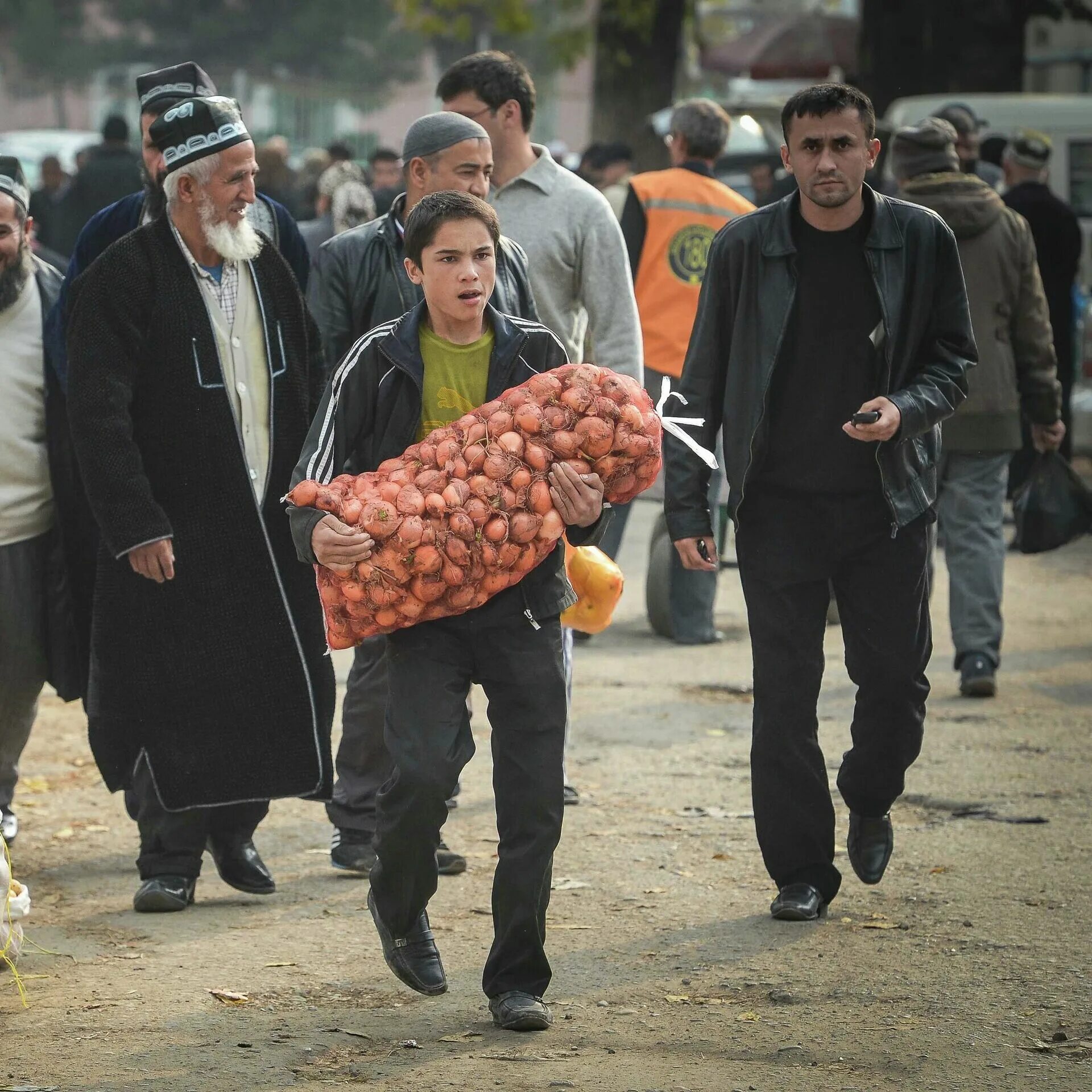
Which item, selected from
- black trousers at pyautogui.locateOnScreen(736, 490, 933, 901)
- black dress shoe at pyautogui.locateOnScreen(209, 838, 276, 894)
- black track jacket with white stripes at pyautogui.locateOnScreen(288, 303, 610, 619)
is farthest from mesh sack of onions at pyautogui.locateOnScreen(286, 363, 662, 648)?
black dress shoe at pyautogui.locateOnScreen(209, 838, 276, 894)

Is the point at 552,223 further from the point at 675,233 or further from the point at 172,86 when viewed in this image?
the point at 675,233

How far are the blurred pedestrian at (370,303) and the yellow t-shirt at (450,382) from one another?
3.17 feet

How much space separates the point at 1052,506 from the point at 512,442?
4.66 m

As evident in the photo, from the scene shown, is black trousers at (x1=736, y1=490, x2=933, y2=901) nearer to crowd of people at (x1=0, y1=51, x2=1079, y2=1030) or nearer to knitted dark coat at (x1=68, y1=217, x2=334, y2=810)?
crowd of people at (x1=0, y1=51, x2=1079, y2=1030)

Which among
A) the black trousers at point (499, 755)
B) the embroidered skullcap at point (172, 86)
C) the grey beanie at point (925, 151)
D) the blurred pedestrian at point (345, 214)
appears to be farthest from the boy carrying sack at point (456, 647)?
the blurred pedestrian at point (345, 214)

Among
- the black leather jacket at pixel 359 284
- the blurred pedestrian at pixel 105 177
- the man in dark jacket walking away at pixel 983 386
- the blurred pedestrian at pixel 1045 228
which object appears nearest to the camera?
the black leather jacket at pixel 359 284

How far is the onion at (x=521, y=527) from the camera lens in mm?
4309

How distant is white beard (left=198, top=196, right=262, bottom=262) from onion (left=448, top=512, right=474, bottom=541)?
1417 mm

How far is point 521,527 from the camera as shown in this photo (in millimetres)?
4309

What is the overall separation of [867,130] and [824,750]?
291cm

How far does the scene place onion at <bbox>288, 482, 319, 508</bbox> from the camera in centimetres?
434

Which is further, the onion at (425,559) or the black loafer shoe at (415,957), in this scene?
the black loafer shoe at (415,957)

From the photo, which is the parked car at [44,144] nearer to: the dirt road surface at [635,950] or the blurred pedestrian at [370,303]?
the dirt road surface at [635,950]

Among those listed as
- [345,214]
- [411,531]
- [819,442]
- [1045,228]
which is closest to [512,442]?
[411,531]
